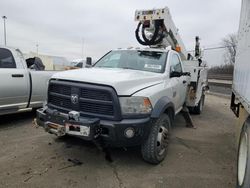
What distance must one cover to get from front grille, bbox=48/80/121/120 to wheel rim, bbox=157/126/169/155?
91 cm

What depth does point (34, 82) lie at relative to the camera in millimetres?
6199

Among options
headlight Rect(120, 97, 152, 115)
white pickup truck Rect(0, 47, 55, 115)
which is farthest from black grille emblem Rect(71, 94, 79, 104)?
white pickup truck Rect(0, 47, 55, 115)

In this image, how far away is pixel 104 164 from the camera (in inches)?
154

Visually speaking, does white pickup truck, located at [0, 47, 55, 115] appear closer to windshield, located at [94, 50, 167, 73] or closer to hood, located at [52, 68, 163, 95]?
windshield, located at [94, 50, 167, 73]

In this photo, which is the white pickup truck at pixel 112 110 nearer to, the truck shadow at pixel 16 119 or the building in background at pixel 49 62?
the truck shadow at pixel 16 119

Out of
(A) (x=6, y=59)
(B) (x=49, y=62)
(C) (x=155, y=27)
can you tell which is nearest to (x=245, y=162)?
(C) (x=155, y=27)

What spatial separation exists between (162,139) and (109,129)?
42.6 inches

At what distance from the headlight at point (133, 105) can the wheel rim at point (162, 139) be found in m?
0.63

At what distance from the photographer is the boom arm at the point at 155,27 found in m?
5.98

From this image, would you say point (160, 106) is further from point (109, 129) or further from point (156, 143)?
point (109, 129)

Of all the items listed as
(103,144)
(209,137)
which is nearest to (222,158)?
(209,137)

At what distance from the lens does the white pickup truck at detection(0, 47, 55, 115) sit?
18.2 feet

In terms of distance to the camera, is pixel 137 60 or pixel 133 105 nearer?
pixel 133 105

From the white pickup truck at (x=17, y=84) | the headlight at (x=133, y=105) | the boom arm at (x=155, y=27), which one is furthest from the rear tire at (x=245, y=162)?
the white pickup truck at (x=17, y=84)
